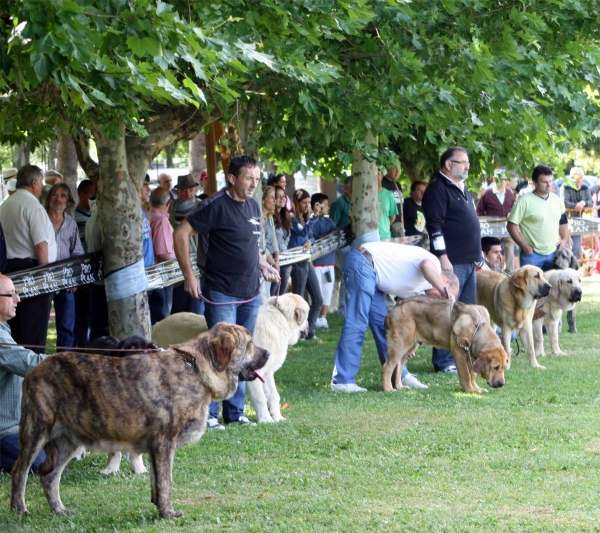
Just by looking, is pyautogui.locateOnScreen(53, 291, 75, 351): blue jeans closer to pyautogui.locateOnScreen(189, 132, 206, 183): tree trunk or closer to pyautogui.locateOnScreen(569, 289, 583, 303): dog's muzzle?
pyautogui.locateOnScreen(569, 289, 583, 303): dog's muzzle

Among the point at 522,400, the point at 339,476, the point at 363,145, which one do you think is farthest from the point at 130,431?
the point at 363,145

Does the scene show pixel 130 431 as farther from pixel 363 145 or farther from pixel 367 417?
pixel 363 145

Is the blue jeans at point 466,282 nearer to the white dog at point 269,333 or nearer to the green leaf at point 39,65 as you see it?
the white dog at point 269,333

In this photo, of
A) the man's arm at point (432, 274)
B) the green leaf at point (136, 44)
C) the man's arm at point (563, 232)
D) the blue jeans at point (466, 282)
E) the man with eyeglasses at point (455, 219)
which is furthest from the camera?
the man's arm at point (563, 232)

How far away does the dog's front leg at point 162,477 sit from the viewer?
5832mm

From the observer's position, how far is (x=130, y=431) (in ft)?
19.2

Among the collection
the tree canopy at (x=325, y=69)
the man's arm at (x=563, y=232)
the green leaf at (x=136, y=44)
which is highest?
the tree canopy at (x=325, y=69)

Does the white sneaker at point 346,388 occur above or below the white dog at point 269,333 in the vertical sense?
below

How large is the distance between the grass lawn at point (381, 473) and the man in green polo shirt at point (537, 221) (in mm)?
3577

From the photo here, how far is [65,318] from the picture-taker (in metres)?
12.2

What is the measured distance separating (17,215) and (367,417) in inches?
166

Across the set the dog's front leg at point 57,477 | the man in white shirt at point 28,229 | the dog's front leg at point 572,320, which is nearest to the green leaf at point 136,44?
the dog's front leg at point 57,477

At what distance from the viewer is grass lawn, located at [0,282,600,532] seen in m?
5.81

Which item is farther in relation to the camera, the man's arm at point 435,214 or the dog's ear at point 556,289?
the dog's ear at point 556,289
